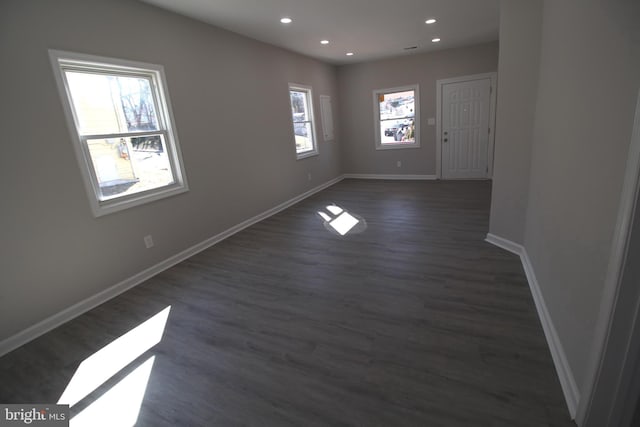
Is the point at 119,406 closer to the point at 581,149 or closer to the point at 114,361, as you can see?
the point at 114,361

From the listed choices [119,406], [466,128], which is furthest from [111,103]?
[466,128]

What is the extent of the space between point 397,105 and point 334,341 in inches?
236

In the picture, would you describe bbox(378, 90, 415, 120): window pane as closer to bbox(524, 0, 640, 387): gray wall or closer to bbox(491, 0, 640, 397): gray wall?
bbox(491, 0, 640, 397): gray wall

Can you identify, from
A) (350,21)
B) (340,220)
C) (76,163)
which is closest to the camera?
(76,163)

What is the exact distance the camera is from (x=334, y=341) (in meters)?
2.00

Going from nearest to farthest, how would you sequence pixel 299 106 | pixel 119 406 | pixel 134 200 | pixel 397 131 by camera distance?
pixel 119 406, pixel 134 200, pixel 299 106, pixel 397 131

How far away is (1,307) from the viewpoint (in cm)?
218

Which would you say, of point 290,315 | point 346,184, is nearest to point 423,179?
point 346,184

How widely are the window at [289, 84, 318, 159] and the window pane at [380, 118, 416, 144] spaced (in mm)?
1788

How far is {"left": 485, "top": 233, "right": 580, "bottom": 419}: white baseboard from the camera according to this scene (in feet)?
4.64

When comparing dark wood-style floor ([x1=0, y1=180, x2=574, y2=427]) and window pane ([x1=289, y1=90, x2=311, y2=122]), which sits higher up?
window pane ([x1=289, y1=90, x2=311, y2=122])

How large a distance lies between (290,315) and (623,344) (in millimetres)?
1839

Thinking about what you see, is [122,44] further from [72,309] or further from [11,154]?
[72,309]

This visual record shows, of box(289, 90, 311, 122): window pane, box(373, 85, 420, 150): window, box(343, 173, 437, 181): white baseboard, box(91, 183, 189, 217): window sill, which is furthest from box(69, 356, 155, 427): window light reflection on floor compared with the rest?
box(373, 85, 420, 150): window
